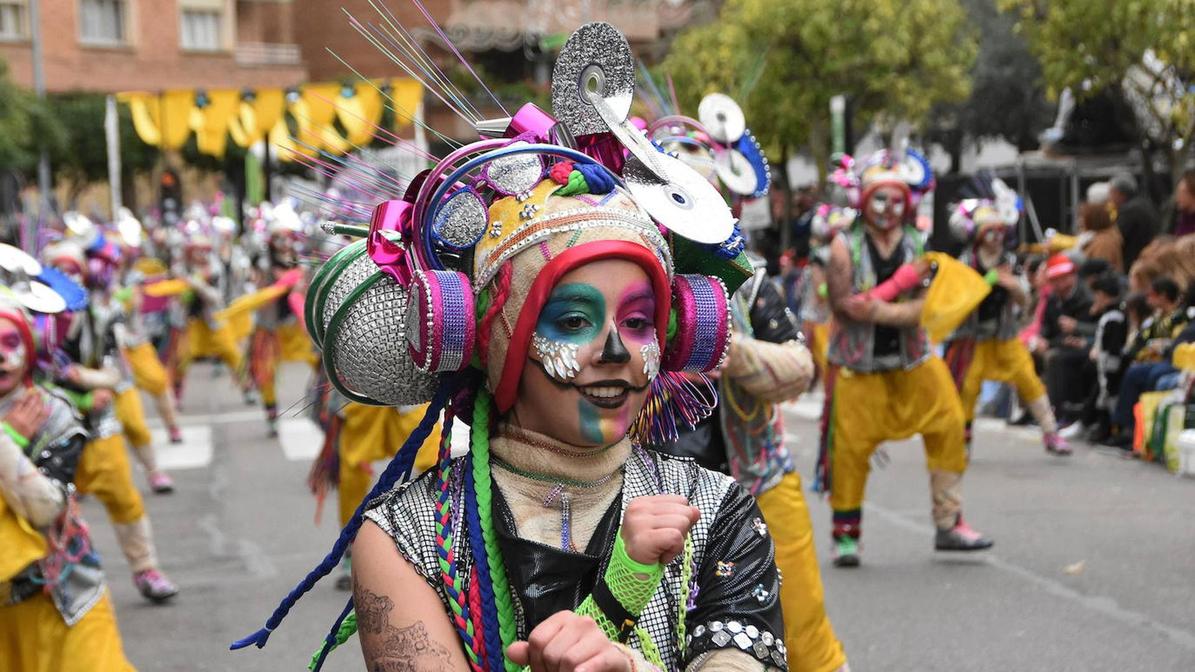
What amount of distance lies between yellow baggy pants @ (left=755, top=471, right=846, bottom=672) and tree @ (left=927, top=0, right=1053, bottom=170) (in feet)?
88.9

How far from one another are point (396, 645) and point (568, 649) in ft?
1.35

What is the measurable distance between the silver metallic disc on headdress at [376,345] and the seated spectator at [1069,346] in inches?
418

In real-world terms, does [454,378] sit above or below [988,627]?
above

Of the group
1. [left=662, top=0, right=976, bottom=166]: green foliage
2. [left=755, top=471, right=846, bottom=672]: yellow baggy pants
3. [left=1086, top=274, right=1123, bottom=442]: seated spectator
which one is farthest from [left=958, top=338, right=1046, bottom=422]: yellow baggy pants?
[left=662, top=0, right=976, bottom=166]: green foliage

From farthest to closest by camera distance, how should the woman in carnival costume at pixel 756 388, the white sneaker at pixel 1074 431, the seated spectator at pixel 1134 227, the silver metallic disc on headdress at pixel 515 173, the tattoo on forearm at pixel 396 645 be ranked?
1. the seated spectator at pixel 1134 227
2. the white sneaker at pixel 1074 431
3. the woman in carnival costume at pixel 756 388
4. the silver metallic disc on headdress at pixel 515 173
5. the tattoo on forearm at pixel 396 645

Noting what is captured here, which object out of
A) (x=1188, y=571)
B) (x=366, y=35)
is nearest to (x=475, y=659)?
(x=366, y=35)

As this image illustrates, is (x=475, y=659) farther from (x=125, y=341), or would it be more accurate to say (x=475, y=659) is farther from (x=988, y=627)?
(x=125, y=341)

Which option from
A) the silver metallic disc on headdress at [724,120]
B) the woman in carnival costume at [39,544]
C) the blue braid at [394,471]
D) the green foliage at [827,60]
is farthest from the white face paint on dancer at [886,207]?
the green foliage at [827,60]

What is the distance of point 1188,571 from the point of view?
7473mm

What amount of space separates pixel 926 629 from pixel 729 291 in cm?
416

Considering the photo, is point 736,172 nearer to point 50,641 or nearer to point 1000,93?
point 50,641

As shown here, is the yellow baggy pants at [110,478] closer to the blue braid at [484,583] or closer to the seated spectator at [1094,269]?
the blue braid at [484,583]

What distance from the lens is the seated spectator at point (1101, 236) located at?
43.6 feet

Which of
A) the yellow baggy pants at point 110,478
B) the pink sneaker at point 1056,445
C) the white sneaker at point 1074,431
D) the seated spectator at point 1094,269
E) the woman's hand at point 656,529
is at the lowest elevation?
the white sneaker at point 1074,431
